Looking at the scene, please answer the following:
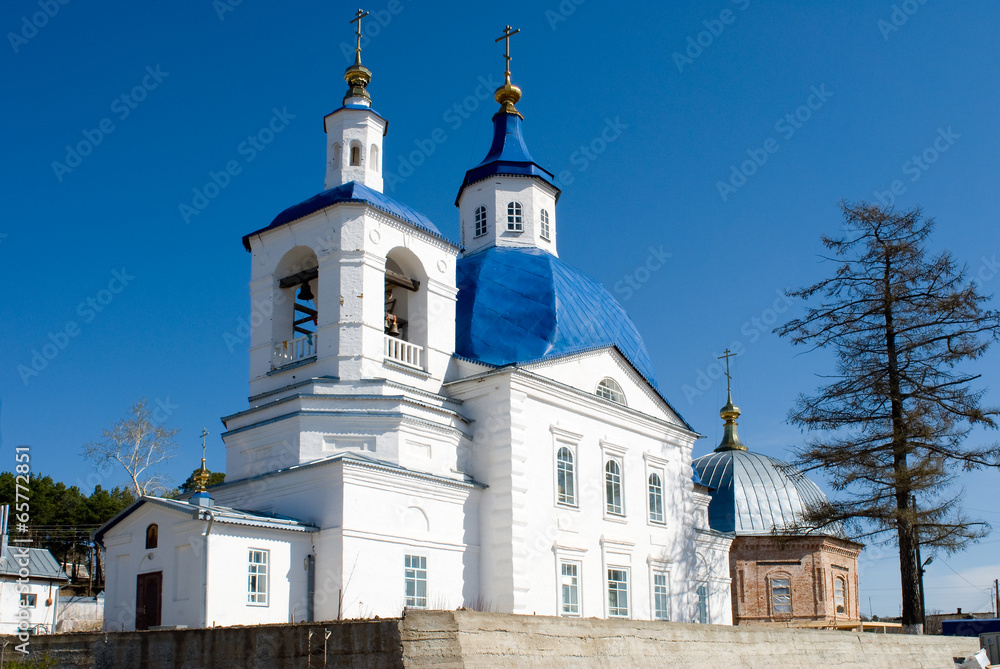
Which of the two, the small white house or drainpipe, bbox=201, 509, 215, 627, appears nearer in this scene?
drainpipe, bbox=201, 509, 215, 627

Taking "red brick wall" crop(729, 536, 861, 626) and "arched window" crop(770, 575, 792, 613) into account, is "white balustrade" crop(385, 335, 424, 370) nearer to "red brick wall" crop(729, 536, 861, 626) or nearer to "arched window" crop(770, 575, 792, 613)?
"red brick wall" crop(729, 536, 861, 626)

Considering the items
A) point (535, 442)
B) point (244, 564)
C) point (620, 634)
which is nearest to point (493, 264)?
point (535, 442)

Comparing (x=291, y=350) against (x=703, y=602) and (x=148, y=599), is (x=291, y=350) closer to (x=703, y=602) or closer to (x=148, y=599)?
(x=148, y=599)

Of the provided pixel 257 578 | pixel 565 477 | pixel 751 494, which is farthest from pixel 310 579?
pixel 751 494

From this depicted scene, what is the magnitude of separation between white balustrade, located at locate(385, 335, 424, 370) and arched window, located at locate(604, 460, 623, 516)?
436 centimetres

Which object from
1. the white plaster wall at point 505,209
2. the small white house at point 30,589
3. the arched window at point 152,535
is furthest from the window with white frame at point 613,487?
the small white house at point 30,589

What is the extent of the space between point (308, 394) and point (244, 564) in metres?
3.42

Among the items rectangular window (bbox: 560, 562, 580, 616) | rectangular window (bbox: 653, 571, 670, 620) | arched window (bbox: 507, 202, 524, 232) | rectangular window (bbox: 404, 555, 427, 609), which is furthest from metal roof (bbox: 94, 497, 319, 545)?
arched window (bbox: 507, 202, 524, 232)

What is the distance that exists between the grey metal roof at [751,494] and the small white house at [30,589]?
18.0 m

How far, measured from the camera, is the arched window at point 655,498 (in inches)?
835

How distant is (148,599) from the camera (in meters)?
15.1

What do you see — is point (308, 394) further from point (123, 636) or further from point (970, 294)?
point (970, 294)

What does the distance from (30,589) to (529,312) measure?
604 inches

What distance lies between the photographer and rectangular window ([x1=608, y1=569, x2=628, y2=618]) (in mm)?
19469
